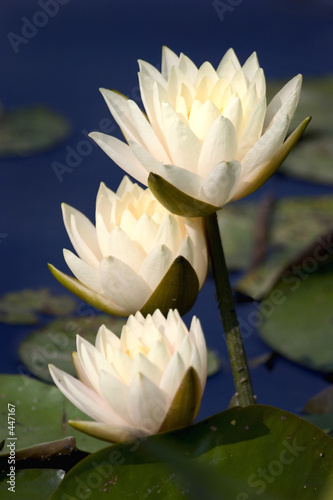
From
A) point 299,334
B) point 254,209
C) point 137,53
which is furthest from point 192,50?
point 299,334

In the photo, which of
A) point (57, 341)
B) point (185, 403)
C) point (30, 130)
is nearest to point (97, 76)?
point (30, 130)

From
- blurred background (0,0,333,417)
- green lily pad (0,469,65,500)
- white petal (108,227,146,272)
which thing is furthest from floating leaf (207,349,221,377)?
white petal (108,227,146,272)

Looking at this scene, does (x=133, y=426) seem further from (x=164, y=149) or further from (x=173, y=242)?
(x=164, y=149)

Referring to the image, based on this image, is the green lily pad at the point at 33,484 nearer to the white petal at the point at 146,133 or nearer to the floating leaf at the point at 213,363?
the white petal at the point at 146,133

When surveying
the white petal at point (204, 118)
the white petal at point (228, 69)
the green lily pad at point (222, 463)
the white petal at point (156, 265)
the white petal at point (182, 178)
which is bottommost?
the green lily pad at point (222, 463)

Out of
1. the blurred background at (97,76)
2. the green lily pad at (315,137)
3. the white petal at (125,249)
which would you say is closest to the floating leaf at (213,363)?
the blurred background at (97,76)

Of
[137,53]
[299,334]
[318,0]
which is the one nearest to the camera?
[299,334]
